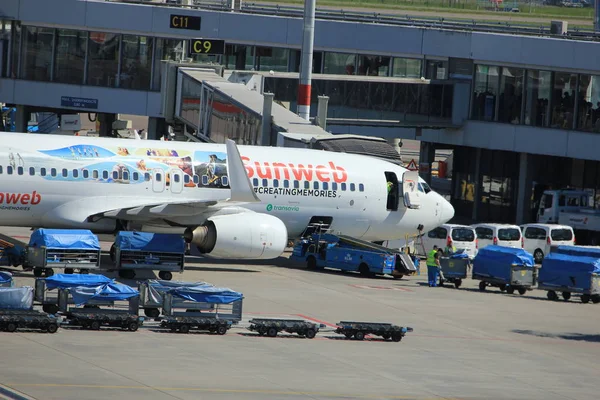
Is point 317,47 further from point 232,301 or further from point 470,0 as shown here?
point 470,0

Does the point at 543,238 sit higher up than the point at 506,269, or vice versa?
the point at 543,238

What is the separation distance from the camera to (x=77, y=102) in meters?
72.8

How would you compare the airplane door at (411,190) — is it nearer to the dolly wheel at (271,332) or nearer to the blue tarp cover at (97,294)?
the dolly wheel at (271,332)

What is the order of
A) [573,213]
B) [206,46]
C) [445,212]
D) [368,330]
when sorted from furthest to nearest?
[206,46], [573,213], [445,212], [368,330]

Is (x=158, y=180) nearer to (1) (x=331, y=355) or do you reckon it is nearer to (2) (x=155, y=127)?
(1) (x=331, y=355)

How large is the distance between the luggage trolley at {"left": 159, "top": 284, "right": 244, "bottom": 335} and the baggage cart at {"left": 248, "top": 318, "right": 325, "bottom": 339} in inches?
29.3

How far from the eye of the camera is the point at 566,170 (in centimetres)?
6838

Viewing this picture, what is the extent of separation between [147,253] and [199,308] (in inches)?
269

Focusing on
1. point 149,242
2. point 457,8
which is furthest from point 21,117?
point 457,8

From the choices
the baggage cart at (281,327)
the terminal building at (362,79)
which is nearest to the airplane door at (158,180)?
the baggage cart at (281,327)

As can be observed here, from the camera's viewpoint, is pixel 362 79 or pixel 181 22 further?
pixel 181 22

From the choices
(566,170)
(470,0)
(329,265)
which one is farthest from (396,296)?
(470,0)

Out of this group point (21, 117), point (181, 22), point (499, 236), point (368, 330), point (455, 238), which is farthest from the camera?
point (21, 117)

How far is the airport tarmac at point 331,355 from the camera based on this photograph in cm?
2386
